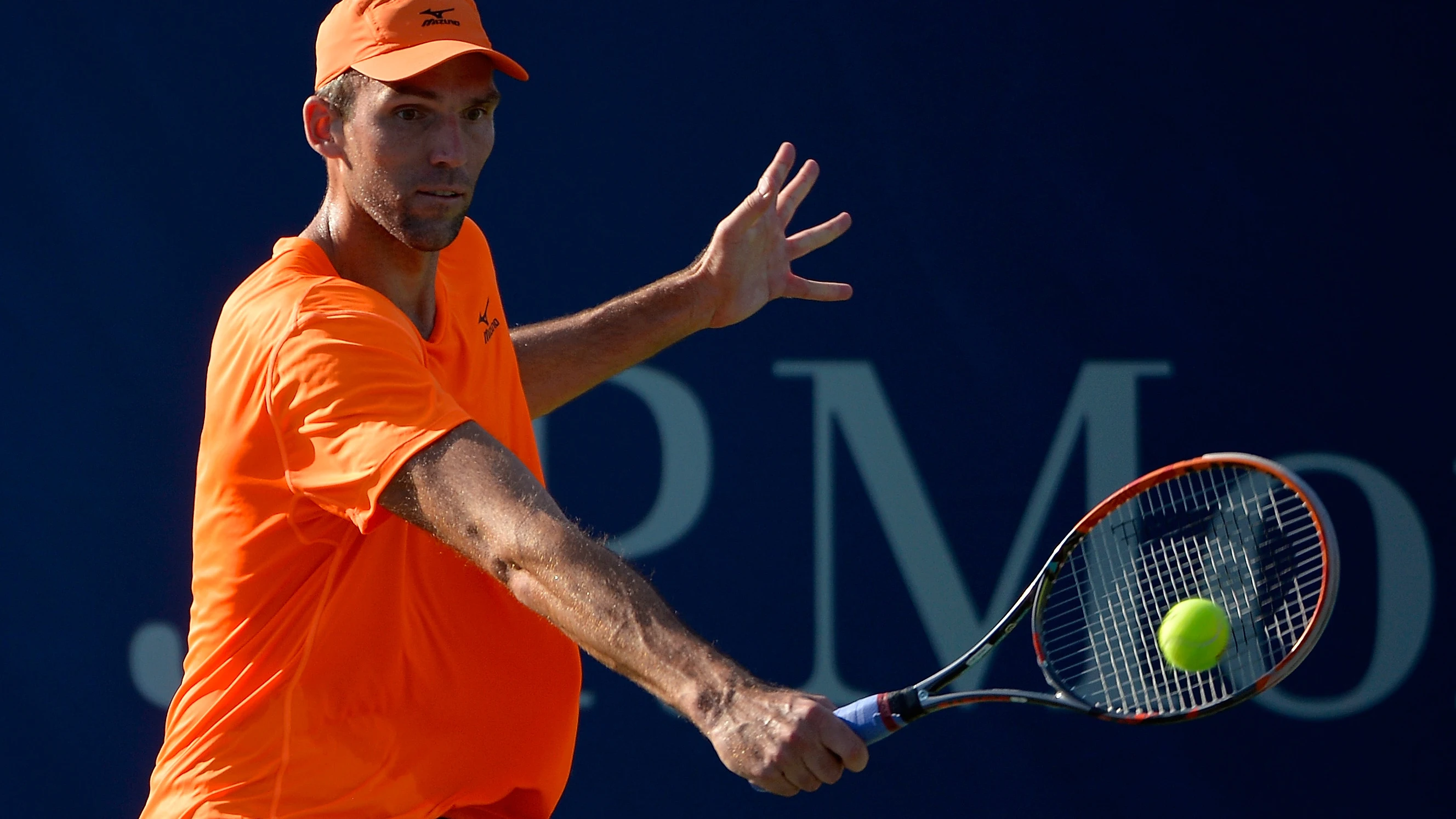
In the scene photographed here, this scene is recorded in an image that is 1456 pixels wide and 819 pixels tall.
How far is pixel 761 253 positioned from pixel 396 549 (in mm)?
1024

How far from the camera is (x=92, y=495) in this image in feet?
12.1

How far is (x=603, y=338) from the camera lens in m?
2.79

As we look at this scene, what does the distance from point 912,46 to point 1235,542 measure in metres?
1.41

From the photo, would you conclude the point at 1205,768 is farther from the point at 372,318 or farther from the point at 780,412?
the point at 372,318

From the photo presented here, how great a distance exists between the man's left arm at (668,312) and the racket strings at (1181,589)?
2.31 feet

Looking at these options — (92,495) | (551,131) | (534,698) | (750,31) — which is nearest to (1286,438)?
(750,31)

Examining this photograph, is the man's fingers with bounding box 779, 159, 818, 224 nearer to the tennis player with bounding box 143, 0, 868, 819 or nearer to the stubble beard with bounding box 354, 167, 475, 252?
the tennis player with bounding box 143, 0, 868, 819

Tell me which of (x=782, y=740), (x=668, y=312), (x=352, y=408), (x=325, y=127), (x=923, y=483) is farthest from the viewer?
(x=923, y=483)

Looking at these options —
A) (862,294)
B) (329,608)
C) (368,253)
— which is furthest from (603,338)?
(862,294)

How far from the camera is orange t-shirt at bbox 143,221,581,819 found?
187 cm

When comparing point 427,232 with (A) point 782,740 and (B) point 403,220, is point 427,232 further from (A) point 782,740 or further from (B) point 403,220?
(A) point 782,740

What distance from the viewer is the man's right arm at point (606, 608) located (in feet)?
5.55

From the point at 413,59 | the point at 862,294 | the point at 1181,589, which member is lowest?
the point at 1181,589

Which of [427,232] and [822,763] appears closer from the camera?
[822,763]
